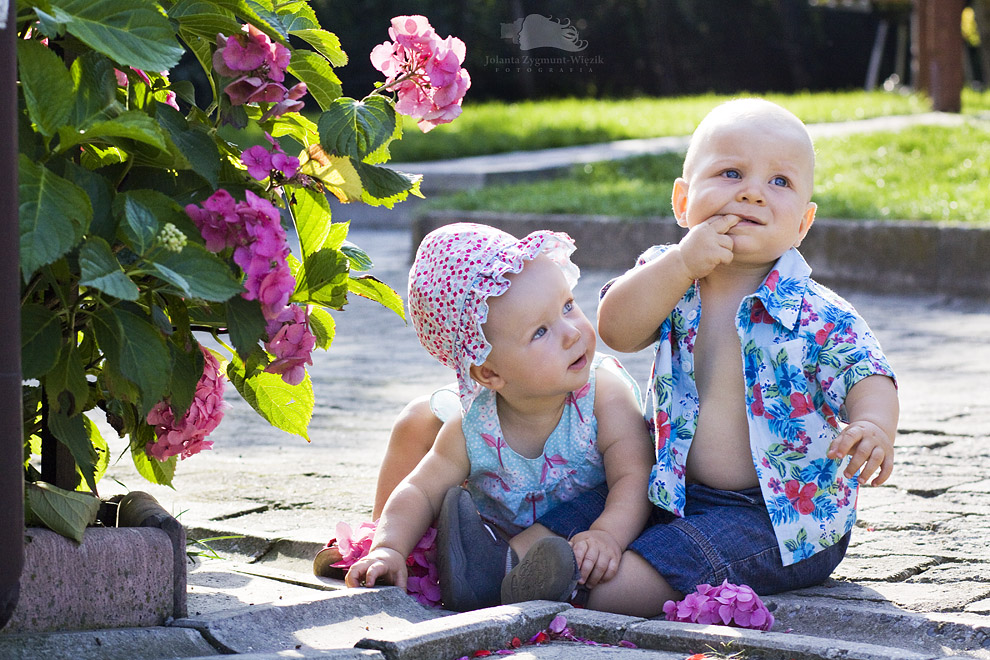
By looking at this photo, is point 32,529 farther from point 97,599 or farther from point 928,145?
point 928,145

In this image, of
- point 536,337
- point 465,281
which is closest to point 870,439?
point 536,337

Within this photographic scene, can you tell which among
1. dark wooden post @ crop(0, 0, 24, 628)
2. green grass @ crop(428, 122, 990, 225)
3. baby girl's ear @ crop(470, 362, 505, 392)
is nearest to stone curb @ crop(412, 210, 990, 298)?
green grass @ crop(428, 122, 990, 225)

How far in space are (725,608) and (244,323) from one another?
2.97 ft

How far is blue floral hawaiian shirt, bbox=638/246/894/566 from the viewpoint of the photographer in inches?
89.8

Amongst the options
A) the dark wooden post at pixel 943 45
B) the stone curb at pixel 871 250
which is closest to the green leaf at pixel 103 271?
the stone curb at pixel 871 250

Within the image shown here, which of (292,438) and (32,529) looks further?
(292,438)

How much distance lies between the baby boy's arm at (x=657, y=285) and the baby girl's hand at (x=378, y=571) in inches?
23.2

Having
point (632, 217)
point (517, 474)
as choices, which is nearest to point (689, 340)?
point (517, 474)

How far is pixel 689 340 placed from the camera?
243 centimetres

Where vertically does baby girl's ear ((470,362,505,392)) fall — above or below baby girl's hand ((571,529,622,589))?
above

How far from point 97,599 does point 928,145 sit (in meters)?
8.54

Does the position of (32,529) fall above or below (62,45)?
below

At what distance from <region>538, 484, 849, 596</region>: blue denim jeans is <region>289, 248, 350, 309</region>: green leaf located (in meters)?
0.66

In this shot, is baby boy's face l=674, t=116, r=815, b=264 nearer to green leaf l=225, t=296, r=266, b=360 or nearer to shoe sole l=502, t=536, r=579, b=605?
shoe sole l=502, t=536, r=579, b=605
